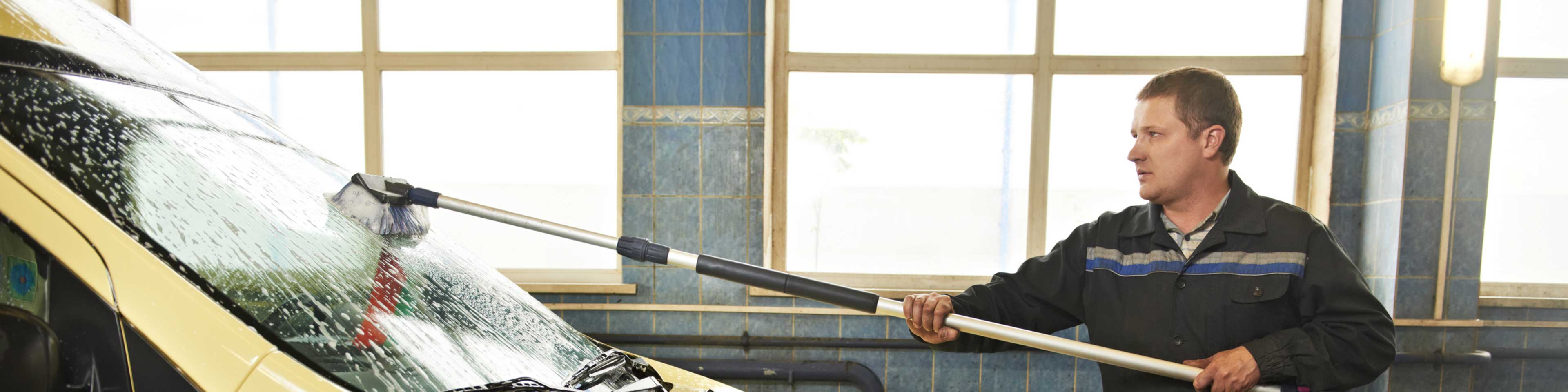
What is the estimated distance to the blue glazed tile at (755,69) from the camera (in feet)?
10.2

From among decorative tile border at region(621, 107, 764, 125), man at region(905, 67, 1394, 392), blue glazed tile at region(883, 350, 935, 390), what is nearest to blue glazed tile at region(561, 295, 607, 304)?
decorative tile border at region(621, 107, 764, 125)

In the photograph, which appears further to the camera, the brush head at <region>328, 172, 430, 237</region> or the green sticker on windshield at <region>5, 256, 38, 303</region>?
→ the brush head at <region>328, 172, 430, 237</region>

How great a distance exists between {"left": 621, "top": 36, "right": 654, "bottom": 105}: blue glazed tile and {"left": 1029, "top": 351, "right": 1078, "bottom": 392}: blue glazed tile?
211cm

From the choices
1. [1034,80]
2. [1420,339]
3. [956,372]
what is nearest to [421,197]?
[956,372]

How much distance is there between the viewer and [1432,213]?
282 centimetres

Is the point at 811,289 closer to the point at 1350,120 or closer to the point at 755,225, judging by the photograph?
the point at 755,225

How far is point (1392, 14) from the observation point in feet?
9.43

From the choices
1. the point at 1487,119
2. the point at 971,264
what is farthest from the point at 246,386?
the point at 1487,119

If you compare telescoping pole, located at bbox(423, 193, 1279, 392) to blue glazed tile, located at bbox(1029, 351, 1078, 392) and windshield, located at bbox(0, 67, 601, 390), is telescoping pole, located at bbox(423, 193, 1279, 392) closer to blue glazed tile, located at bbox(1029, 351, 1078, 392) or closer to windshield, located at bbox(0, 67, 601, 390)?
windshield, located at bbox(0, 67, 601, 390)

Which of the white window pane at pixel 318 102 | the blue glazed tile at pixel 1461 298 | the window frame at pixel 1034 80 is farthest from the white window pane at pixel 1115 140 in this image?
the white window pane at pixel 318 102

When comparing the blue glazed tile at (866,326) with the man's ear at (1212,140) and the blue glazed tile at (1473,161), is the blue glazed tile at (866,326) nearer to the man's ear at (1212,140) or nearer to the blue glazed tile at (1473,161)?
the man's ear at (1212,140)

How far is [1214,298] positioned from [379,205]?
1624 millimetres

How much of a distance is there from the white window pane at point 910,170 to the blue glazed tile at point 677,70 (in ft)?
1.47

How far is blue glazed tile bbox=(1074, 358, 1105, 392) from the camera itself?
315 cm
